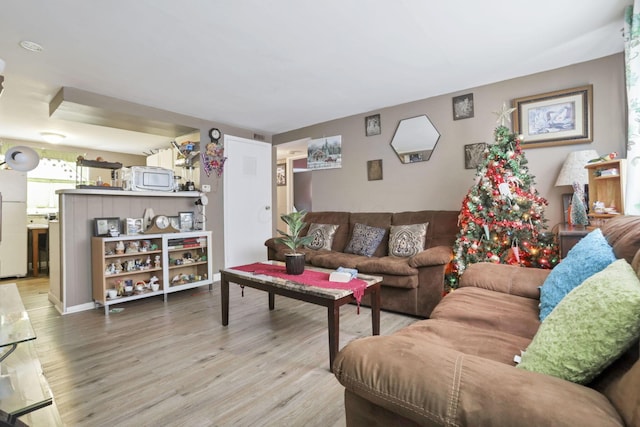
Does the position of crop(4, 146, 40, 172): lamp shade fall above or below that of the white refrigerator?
above

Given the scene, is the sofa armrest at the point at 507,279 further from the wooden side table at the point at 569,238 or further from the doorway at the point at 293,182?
the doorway at the point at 293,182

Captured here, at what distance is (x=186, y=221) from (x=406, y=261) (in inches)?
114

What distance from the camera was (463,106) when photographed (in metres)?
3.39

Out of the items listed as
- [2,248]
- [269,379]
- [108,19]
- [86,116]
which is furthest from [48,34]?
[2,248]

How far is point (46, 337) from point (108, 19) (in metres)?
2.43

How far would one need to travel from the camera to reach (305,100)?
3686 mm

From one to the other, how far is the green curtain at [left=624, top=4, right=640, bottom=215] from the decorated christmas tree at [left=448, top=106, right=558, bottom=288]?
61 centimetres

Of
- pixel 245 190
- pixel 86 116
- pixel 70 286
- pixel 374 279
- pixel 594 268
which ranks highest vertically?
pixel 86 116

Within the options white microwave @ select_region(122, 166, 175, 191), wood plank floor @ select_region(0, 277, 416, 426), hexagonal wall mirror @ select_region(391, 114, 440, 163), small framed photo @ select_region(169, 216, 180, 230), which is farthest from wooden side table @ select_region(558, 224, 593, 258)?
white microwave @ select_region(122, 166, 175, 191)

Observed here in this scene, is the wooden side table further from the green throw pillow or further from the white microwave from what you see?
Answer: the white microwave

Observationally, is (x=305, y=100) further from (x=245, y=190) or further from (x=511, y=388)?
(x=511, y=388)

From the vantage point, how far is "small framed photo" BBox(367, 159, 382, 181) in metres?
4.08

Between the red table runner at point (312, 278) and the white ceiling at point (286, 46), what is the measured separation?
179 centimetres

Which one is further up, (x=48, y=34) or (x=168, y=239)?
(x=48, y=34)
